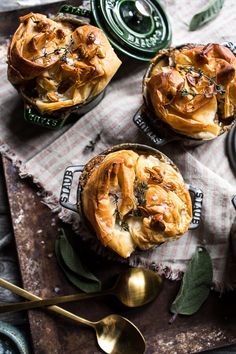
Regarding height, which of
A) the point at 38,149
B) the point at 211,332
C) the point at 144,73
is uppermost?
the point at 144,73

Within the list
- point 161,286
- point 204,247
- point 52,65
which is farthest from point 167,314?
point 52,65

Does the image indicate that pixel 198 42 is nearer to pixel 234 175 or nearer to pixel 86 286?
pixel 234 175

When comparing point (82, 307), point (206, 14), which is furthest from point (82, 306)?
point (206, 14)

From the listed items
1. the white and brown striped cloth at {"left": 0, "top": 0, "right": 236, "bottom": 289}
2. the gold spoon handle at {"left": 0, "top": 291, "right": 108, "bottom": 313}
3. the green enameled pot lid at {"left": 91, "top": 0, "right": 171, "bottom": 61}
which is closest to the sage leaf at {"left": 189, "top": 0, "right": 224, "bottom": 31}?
the green enameled pot lid at {"left": 91, "top": 0, "right": 171, "bottom": 61}

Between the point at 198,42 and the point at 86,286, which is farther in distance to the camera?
the point at 198,42

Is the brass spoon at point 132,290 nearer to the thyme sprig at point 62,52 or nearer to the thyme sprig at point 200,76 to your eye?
the thyme sprig at point 200,76

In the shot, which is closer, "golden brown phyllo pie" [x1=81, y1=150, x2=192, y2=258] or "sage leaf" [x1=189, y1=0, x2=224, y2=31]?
"golden brown phyllo pie" [x1=81, y1=150, x2=192, y2=258]

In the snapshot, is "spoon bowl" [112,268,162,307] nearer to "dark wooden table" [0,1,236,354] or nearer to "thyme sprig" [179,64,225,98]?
"dark wooden table" [0,1,236,354]
